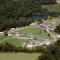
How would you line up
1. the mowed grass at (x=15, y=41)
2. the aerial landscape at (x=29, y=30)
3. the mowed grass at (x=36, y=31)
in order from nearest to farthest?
the aerial landscape at (x=29, y=30), the mowed grass at (x=15, y=41), the mowed grass at (x=36, y=31)

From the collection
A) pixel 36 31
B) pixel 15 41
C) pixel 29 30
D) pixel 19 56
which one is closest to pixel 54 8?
pixel 29 30

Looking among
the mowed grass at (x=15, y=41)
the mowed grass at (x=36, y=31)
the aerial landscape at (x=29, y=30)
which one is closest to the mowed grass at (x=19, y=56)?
the aerial landscape at (x=29, y=30)

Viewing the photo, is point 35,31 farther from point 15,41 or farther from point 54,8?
point 54,8

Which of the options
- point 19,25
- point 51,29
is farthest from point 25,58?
point 19,25

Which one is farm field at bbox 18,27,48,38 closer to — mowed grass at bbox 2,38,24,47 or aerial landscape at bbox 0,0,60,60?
aerial landscape at bbox 0,0,60,60

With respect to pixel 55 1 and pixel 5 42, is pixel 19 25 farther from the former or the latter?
pixel 55 1

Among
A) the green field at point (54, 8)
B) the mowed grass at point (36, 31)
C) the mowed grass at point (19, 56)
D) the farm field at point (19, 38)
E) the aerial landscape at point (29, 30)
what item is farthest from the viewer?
the green field at point (54, 8)

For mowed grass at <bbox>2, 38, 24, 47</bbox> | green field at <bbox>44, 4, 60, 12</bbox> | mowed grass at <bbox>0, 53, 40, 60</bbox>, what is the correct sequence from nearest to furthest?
mowed grass at <bbox>0, 53, 40, 60</bbox>, mowed grass at <bbox>2, 38, 24, 47</bbox>, green field at <bbox>44, 4, 60, 12</bbox>

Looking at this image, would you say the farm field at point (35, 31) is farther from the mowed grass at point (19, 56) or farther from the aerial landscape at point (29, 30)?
the mowed grass at point (19, 56)

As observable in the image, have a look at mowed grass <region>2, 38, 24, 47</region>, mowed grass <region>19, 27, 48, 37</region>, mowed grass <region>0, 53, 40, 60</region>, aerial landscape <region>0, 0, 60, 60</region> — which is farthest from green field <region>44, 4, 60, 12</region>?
mowed grass <region>0, 53, 40, 60</region>
